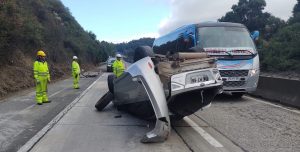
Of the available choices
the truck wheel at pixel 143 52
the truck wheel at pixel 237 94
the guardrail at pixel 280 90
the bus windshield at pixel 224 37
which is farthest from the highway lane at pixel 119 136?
the truck wheel at pixel 237 94

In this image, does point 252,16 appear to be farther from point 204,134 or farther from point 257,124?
point 204,134

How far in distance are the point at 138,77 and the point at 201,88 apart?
1181mm

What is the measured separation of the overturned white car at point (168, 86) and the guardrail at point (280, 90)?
489cm

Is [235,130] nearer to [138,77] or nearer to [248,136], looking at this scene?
[248,136]

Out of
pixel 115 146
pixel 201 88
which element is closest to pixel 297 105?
pixel 201 88

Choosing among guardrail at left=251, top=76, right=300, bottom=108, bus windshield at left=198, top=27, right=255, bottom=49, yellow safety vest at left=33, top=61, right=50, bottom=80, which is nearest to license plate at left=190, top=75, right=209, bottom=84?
guardrail at left=251, top=76, right=300, bottom=108

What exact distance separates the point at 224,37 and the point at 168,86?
704cm

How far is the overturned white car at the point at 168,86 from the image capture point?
6805 millimetres

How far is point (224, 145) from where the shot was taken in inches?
262

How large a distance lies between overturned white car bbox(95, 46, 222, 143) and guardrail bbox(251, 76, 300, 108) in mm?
4889

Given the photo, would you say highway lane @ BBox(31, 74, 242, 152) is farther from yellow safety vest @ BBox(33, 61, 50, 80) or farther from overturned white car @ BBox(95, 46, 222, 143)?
yellow safety vest @ BBox(33, 61, 50, 80)

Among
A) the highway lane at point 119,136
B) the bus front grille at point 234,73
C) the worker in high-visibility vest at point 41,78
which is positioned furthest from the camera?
the worker in high-visibility vest at point 41,78

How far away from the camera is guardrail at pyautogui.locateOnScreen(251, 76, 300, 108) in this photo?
11789 millimetres

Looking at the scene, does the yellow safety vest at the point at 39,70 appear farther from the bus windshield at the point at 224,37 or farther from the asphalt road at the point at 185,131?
the bus windshield at the point at 224,37
